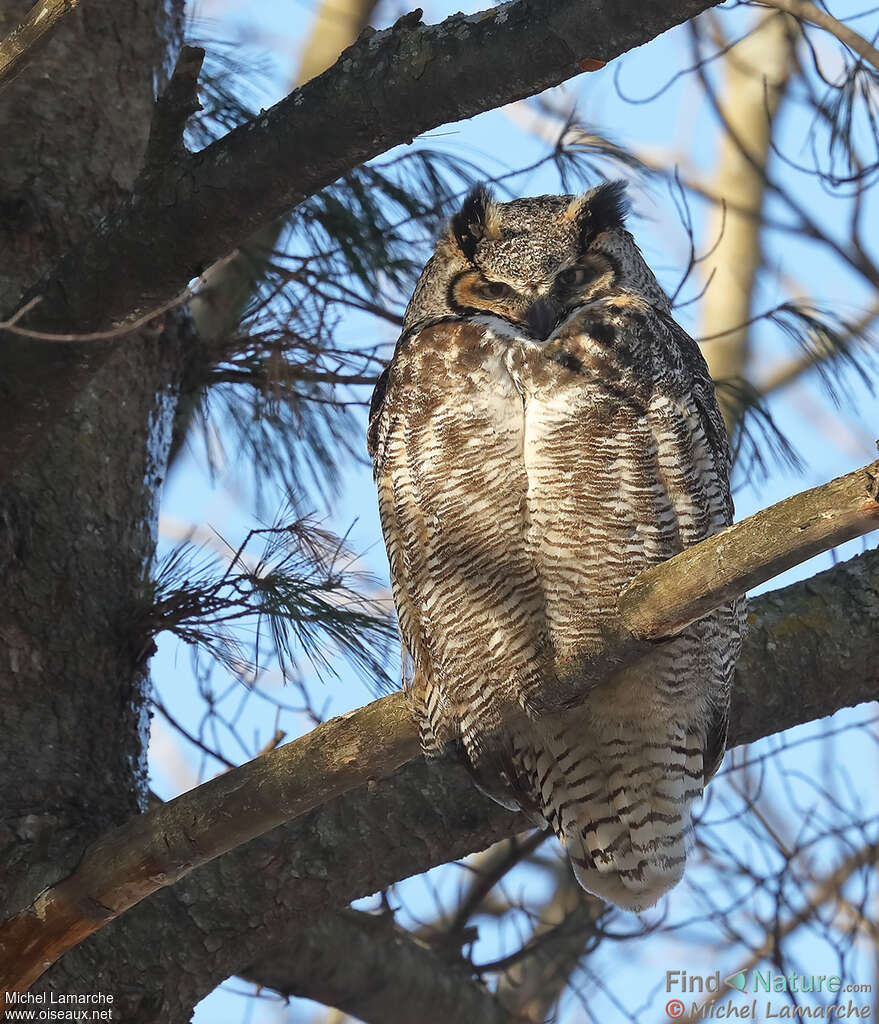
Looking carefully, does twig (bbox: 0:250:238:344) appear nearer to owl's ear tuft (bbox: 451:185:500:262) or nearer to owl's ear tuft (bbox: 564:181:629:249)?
owl's ear tuft (bbox: 451:185:500:262)

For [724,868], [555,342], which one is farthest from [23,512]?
[724,868]

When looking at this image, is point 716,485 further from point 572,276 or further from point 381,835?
point 381,835

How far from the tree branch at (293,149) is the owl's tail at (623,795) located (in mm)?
974

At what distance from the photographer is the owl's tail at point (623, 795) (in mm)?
2240

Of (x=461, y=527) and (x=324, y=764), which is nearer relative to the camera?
(x=324, y=764)

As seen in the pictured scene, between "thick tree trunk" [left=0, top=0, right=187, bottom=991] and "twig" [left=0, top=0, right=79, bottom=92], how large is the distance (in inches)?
16.9

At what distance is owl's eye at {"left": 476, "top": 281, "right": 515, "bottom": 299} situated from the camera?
2.37 meters

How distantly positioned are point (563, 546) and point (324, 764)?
56 cm

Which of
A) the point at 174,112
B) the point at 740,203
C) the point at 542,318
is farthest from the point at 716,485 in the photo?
the point at 740,203

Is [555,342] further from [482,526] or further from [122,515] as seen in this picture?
[122,515]

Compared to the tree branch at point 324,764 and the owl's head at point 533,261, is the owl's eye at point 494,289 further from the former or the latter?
the tree branch at point 324,764

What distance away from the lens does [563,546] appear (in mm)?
2066

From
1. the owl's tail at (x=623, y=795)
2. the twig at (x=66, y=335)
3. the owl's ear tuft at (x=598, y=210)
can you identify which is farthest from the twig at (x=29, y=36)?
the owl's tail at (x=623, y=795)

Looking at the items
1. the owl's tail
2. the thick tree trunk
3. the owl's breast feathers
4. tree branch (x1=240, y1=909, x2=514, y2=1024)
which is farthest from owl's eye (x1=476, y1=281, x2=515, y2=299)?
tree branch (x1=240, y1=909, x2=514, y2=1024)
